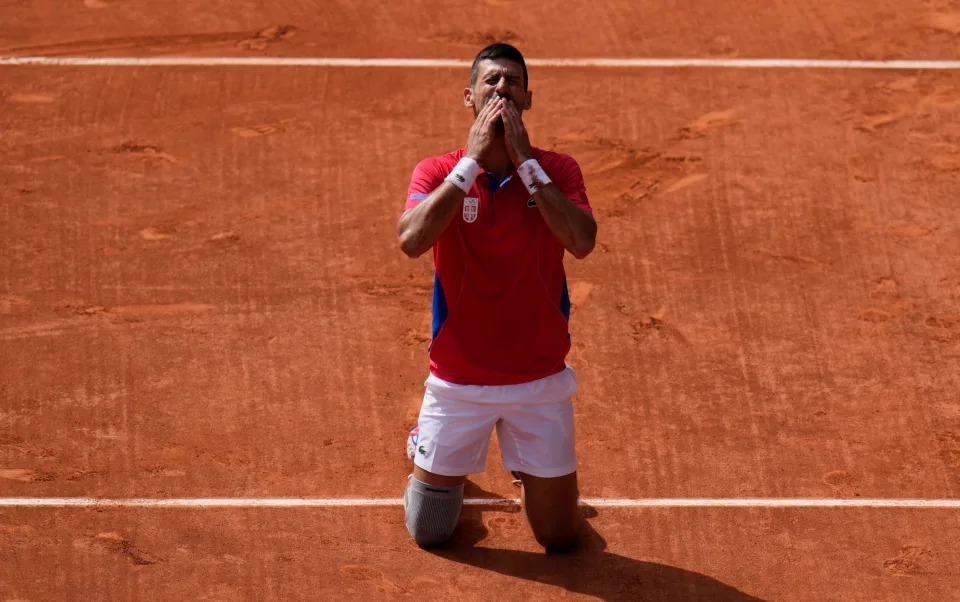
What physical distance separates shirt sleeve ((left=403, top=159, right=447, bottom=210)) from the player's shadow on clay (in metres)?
1.78

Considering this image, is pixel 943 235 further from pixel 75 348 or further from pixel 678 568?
pixel 75 348

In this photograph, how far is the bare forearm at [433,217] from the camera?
642cm

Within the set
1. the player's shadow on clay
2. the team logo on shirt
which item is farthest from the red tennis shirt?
the player's shadow on clay

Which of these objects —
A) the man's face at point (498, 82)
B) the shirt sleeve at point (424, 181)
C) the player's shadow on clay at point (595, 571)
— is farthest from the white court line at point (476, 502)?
the man's face at point (498, 82)

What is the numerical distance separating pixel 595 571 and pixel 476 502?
83 cm

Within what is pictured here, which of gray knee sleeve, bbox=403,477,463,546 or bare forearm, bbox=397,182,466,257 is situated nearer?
bare forearm, bbox=397,182,466,257

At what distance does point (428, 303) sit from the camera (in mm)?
9023

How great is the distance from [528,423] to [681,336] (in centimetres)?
218

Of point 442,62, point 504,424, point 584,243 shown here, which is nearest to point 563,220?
point 584,243

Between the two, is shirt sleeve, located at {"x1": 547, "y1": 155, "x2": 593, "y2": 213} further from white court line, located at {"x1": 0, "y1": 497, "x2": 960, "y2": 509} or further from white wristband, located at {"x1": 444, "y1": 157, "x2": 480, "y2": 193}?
white court line, located at {"x1": 0, "y1": 497, "x2": 960, "y2": 509}

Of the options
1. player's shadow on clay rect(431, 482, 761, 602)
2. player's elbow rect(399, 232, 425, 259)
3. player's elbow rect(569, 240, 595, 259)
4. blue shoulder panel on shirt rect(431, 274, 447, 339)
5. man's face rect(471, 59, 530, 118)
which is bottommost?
player's shadow on clay rect(431, 482, 761, 602)

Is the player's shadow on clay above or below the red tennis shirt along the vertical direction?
below

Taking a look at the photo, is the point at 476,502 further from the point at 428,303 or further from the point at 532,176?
the point at 532,176

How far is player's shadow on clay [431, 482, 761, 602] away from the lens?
6863mm
